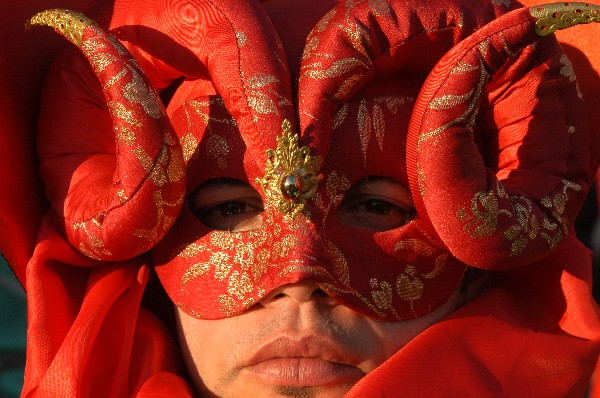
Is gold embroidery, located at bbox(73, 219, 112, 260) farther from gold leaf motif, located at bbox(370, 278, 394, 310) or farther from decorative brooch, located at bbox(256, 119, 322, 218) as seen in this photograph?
gold leaf motif, located at bbox(370, 278, 394, 310)

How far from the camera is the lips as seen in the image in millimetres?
2020

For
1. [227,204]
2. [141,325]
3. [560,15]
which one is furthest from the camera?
[141,325]

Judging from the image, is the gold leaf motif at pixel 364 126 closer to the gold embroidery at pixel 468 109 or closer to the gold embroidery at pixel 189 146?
the gold embroidery at pixel 468 109

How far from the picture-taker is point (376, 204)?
7.02 ft

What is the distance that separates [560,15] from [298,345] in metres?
0.74

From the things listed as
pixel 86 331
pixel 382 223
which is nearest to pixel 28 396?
pixel 86 331

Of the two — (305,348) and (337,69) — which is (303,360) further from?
(337,69)

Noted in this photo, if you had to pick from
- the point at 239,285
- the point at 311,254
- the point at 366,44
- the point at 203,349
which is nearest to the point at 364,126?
the point at 366,44

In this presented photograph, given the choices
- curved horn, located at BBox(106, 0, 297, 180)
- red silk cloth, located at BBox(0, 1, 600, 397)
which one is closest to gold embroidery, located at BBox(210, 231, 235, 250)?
curved horn, located at BBox(106, 0, 297, 180)

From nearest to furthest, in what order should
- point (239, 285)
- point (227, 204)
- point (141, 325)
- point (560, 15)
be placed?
point (560, 15) → point (239, 285) → point (227, 204) → point (141, 325)

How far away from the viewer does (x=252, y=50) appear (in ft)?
6.75

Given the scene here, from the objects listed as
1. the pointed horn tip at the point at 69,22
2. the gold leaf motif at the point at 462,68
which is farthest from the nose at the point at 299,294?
the pointed horn tip at the point at 69,22

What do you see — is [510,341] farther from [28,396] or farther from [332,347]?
[28,396]

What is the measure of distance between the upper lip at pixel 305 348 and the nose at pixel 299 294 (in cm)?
7
